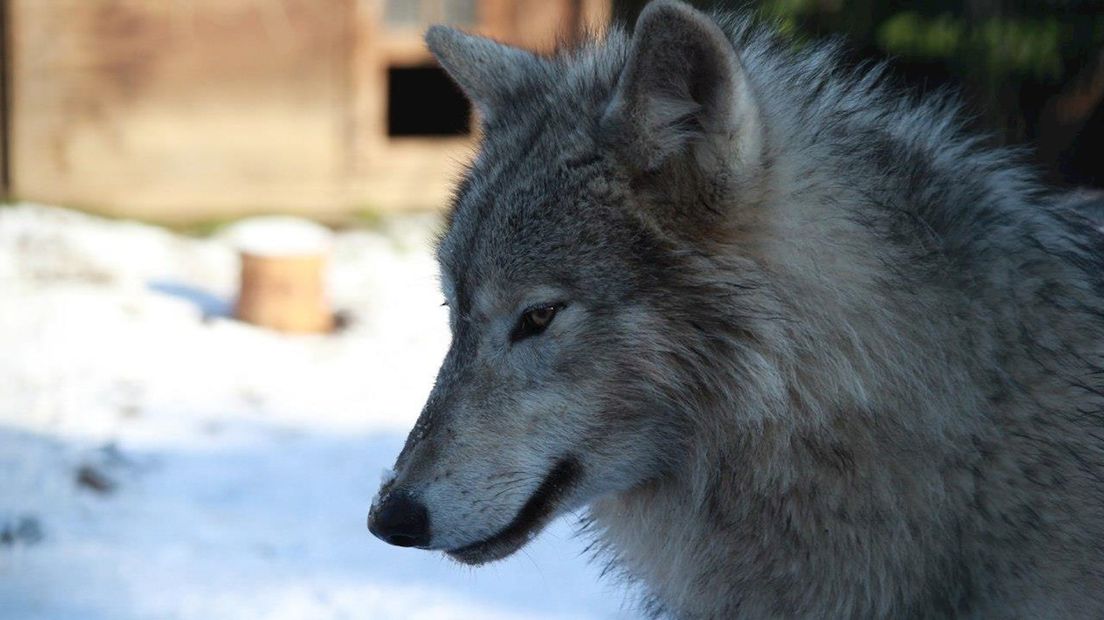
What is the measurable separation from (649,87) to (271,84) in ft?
23.5

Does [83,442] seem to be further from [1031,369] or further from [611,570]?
[1031,369]

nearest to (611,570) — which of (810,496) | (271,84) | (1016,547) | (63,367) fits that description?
(810,496)

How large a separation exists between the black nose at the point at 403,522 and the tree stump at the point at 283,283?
15.7ft

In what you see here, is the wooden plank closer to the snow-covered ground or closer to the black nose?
the snow-covered ground

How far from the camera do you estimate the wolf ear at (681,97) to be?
211 centimetres

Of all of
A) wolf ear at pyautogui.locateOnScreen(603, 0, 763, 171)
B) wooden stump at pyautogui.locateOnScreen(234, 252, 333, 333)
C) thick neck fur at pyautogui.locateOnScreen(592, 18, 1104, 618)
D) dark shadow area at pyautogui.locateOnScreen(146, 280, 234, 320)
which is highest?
wolf ear at pyautogui.locateOnScreen(603, 0, 763, 171)

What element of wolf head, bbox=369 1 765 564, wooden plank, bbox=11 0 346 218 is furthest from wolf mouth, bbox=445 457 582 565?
wooden plank, bbox=11 0 346 218

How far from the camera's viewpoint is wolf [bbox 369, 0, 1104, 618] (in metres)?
2.26

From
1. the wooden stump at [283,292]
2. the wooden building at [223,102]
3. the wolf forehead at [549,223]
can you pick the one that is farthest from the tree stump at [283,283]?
the wolf forehead at [549,223]

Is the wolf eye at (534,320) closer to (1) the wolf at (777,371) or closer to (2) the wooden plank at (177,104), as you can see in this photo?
(1) the wolf at (777,371)

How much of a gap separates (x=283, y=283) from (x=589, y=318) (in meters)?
4.91

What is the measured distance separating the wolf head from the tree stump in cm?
469

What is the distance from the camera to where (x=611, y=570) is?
2.88 meters

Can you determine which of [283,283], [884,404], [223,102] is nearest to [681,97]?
[884,404]
